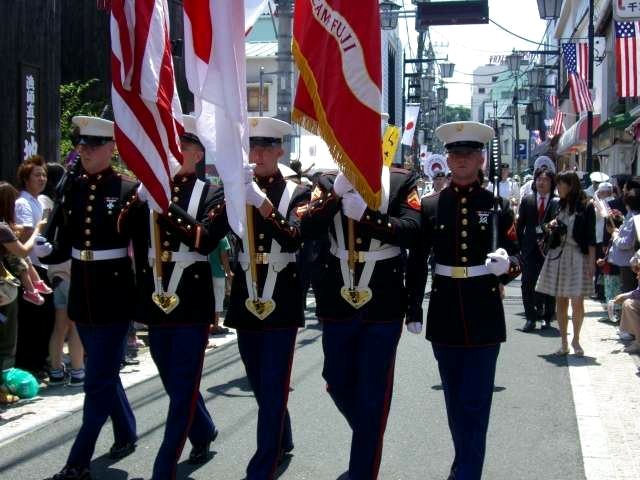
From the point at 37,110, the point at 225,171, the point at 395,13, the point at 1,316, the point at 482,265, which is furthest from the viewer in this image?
the point at 395,13

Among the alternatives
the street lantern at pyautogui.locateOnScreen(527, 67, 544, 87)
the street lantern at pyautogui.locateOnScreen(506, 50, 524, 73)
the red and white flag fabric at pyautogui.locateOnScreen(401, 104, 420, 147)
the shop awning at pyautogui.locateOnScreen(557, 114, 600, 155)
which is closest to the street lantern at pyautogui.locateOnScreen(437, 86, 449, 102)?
the shop awning at pyautogui.locateOnScreen(557, 114, 600, 155)

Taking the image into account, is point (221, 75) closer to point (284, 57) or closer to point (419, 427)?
point (419, 427)

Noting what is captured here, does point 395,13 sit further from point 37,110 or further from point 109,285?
point 109,285

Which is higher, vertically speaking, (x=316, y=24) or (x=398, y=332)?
(x=316, y=24)

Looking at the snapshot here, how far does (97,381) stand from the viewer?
5730mm

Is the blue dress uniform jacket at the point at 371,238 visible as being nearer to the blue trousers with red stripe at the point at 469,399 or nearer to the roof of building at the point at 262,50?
the blue trousers with red stripe at the point at 469,399

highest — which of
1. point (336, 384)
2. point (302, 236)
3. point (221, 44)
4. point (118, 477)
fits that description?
point (221, 44)

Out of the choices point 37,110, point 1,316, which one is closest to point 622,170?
point 37,110

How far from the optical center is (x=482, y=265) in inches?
210

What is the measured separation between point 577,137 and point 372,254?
26938mm

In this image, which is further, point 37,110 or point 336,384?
point 37,110

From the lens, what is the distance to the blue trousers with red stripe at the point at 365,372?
527 centimetres

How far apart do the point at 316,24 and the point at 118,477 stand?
9.61 feet

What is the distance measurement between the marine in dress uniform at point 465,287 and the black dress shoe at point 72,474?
2.11 meters
